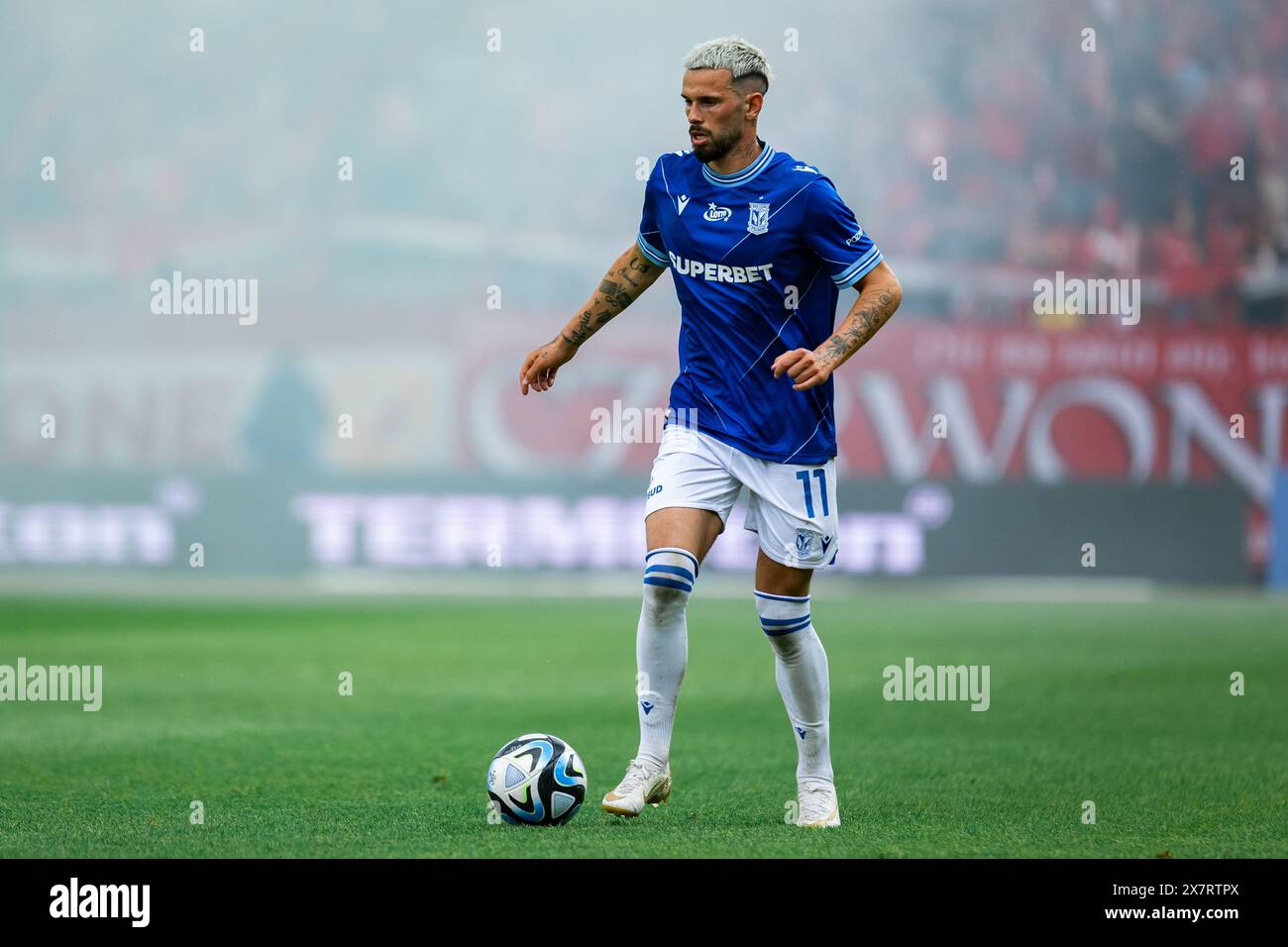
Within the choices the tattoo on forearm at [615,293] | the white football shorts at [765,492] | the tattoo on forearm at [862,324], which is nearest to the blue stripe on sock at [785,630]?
the white football shorts at [765,492]

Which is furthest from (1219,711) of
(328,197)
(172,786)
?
(328,197)

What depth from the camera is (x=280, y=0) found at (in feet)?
94.0

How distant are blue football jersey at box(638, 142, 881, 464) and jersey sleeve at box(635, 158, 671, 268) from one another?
2 cm

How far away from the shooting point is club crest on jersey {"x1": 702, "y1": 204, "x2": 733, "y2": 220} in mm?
5591

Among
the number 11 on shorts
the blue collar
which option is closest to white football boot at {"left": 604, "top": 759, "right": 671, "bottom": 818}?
the number 11 on shorts

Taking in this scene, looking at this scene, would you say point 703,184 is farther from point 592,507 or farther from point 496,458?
point 496,458

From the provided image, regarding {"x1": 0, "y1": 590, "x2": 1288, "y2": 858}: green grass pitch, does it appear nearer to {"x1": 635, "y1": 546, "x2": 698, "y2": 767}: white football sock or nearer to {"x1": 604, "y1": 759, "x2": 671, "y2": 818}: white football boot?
{"x1": 604, "y1": 759, "x2": 671, "y2": 818}: white football boot

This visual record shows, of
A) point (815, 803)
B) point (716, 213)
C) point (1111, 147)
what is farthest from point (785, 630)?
point (1111, 147)

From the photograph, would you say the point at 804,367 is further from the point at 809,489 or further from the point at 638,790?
the point at 638,790

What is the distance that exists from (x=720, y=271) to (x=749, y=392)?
15.9 inches

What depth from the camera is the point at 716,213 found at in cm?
561

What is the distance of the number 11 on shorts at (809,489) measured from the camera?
5.61 m

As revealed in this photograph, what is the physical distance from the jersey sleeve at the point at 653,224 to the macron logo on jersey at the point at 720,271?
15 centimetres

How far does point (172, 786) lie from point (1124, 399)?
60.4 ft
